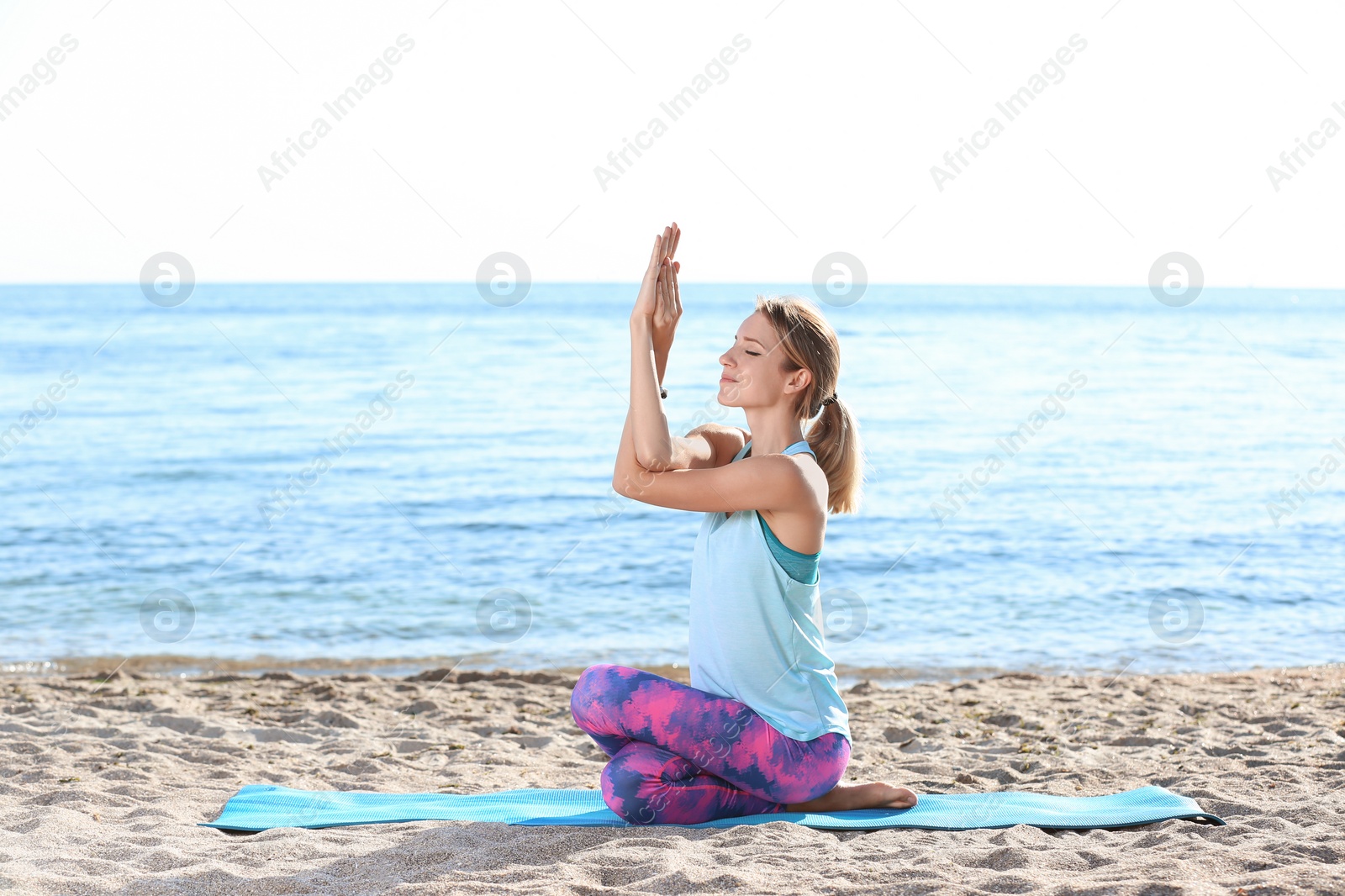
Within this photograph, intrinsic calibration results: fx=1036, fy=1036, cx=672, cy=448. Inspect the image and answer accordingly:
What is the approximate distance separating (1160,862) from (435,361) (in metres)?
27.3

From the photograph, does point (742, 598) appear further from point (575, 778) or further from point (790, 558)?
point (575, 778)

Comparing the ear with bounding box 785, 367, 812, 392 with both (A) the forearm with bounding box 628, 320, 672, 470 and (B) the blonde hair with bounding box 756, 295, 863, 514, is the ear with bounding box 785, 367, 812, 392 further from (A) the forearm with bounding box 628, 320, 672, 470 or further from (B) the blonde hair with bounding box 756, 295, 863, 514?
(A) the forearm with bounding box 628, 320, 672, 470

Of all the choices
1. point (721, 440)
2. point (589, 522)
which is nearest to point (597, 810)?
point (721, 440)

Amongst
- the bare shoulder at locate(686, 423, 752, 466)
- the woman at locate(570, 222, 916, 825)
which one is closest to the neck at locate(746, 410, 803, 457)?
the woman at locate(570, 222, 916, 825)

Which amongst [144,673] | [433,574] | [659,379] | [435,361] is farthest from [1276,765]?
[435,361]

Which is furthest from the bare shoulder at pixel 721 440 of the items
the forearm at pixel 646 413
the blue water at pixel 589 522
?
the blue water at pixel 589 522

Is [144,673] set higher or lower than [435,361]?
lower

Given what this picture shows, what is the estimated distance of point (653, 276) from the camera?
3.31 metres

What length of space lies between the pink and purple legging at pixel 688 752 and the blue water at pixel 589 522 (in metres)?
3.66

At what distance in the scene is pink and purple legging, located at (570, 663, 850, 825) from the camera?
10.6ft

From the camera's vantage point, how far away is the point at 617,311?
209 feet

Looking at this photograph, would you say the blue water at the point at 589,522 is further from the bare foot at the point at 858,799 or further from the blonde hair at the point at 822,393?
the blonde hair at the point at 822,393

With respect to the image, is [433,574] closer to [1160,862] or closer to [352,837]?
[352,837]

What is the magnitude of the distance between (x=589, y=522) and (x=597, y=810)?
7815 millimetres
